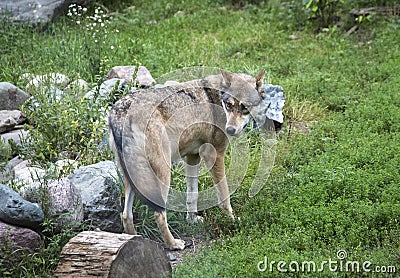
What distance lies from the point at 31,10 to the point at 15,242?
26.8ft

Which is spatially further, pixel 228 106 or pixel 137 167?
pixel 228 106

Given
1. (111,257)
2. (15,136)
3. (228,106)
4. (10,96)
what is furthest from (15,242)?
(10,96)

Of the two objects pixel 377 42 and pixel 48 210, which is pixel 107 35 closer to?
pixel 377 42

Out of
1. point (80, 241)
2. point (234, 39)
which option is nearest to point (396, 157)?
point (80, 241)

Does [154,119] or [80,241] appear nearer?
[80,241]

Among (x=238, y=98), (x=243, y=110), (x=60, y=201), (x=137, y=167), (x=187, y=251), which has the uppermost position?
(x=238, y=98)

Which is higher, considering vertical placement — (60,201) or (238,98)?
(238,98)

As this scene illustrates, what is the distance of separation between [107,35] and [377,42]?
500 centimetres

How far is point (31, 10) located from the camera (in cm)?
1247

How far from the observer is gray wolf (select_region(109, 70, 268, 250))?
5.59m

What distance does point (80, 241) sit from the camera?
5.09 meters

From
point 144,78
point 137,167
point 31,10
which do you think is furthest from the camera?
point 31,10

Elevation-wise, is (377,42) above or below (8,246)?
below

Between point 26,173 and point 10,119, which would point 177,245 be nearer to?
point 26,173
